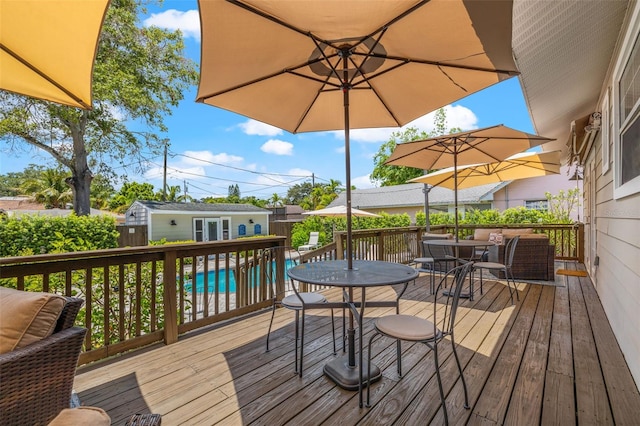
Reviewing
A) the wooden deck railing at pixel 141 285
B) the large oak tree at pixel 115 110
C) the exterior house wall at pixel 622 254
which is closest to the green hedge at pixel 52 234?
the large oak tree at pixel 115 110

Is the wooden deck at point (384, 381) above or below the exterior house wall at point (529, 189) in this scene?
below

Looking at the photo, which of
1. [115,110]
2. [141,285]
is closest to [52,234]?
[115,110]

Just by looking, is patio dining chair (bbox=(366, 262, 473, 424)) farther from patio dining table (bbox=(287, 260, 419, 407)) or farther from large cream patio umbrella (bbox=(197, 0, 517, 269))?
large cream patio umbrella (bbox=(197, 0, 517, 269))

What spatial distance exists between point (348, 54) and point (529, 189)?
1544cm

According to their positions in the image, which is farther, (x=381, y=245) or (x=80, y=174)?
(x=80, y=174)

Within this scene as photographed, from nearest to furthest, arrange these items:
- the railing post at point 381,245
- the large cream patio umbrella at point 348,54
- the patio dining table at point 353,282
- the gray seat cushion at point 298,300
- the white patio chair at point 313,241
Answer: the large cream patio umbrella at point 348,54 < the patio dining table at point 353,282 < the gray seat cushion at point 298,300 < the railing post at point 381,245 < the white patio chair at point 313,241

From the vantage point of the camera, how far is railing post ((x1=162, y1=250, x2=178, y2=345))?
2922 millimetres

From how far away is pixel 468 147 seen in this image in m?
4.75

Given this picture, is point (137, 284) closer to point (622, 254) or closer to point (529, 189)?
point (622, 254)

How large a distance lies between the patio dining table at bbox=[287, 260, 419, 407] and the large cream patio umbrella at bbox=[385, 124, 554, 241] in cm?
257

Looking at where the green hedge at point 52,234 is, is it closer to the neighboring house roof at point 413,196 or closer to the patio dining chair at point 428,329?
the patio dining chair at point 428,329

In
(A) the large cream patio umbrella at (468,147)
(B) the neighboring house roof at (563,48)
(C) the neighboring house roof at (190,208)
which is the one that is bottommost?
(C) the neighboring house roof at (190,208)

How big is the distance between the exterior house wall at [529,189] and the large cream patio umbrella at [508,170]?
8.35m

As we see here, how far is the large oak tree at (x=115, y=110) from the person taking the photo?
34.3 ft
